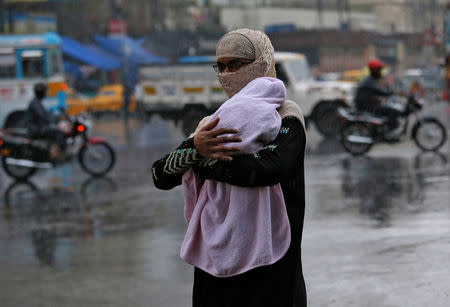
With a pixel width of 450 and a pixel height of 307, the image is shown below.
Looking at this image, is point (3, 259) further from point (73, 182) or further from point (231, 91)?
point (73, 182)

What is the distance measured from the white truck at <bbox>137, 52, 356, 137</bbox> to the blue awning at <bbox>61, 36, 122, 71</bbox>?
20358mm

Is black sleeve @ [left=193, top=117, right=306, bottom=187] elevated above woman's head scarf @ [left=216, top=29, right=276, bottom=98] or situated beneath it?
situated beneath

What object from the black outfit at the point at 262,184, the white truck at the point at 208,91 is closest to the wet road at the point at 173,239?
the black outfit at the point at 262,184

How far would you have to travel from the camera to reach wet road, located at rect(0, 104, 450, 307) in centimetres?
624

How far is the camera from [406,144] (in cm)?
1900

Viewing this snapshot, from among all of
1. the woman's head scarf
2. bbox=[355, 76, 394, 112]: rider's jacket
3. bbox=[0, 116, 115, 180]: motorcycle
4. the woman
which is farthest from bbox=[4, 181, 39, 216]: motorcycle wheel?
the woman's head scarf

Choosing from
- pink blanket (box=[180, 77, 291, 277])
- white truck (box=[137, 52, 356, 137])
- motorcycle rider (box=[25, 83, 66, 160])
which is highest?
pink blanket (box=[180, 77, 291, 277])

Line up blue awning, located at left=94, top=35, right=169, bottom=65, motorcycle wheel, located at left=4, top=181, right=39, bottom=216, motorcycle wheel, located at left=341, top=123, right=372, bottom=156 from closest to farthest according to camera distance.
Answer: motorcycle wheel, located at left=4, top=181, right=39, bottom=216 → motorcycle wheel, located at left=341, top=123, right=372, bottom=156 → blue awning, located at left=94, top=35, right=169, bottom=65

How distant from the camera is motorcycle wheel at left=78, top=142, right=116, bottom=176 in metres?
15.0

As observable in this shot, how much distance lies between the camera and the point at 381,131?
1670cm

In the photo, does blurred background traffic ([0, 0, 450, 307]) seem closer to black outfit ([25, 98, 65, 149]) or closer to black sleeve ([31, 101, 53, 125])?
black outfit ([25, 98, 65, 149])

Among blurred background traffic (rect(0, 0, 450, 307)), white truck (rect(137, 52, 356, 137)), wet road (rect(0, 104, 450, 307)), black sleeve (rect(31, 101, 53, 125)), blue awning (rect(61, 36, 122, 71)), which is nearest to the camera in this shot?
wet road (rect(0, 104, 450, 307))

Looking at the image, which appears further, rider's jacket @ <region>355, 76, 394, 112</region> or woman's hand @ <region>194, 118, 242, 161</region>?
rider's jacket @ <region>355, 76, 394, 112</region>

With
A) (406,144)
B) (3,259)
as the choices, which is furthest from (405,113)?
(3,259)
